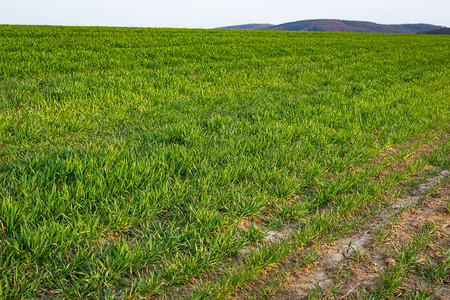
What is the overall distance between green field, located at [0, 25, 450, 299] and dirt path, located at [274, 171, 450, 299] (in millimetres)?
178

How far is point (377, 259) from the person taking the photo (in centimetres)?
253

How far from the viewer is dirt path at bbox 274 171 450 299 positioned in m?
2.23

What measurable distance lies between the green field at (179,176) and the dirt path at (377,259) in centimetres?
18

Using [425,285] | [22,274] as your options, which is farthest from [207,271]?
[425,285]

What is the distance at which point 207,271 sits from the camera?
7.70 ft

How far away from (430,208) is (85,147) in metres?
3.81

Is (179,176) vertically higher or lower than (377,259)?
higher

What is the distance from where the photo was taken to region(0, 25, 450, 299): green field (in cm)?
223

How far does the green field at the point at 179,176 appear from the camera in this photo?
2234 millimetres

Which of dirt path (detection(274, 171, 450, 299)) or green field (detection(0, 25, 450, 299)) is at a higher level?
green field (detection(0, 25, 450, 299))

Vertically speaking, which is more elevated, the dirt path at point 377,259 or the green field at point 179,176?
the green field at point 179,176

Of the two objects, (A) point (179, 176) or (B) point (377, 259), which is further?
(A) point (179, 176)

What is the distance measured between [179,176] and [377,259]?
6.32 ft

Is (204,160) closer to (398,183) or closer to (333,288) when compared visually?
(333,288)
